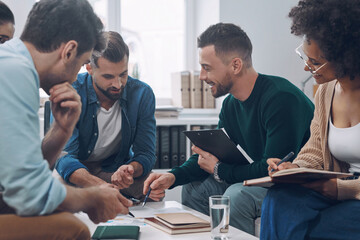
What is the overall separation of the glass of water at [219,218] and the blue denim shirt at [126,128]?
93 cm

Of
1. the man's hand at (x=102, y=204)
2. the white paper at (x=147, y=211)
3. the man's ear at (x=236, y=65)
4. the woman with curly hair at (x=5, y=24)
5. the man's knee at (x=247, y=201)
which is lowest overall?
the white paper at (x=147, y=211)

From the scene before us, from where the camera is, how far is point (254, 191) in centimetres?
205

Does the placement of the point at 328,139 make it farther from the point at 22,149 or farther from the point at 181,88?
the point at 181,88

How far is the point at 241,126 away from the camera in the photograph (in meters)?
2.38

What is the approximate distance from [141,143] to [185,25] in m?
1.92

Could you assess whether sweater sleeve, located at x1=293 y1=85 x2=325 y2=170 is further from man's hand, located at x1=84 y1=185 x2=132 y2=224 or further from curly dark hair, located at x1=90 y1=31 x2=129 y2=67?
curly dark hair, located at x1=90 y1=31 x2=129 y2=67

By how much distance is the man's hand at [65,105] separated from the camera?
1352 mm

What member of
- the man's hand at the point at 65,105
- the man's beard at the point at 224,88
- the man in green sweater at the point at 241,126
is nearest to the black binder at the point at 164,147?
the man in green sweater at the point at 241,126

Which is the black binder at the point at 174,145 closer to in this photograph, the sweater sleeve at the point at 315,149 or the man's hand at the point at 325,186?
the sweater sleeve at the point at 315,149

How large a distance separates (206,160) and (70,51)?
114 cm

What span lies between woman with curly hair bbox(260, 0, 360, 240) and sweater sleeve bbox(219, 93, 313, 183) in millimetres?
182

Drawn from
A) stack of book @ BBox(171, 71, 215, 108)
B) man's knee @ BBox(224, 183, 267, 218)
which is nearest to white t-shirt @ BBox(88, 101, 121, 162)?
man's knee @ BBox(224, 183, 267, 218)

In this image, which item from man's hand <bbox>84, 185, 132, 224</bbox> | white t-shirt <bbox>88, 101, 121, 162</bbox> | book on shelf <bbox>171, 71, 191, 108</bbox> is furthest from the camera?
book on shelf <bbox>171, 71, 191, 108</bbox>

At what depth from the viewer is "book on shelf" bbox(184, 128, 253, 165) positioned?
2.05 metres
